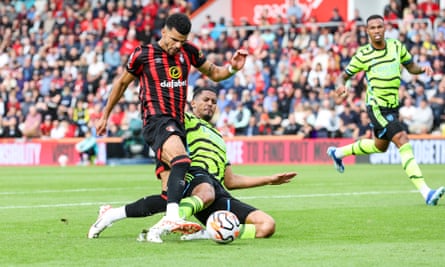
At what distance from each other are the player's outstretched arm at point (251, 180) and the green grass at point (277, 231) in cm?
50

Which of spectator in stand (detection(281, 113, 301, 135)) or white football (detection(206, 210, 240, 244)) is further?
spectator in stand (detection(281, 113, 301, 135))

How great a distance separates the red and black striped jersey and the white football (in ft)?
3.91

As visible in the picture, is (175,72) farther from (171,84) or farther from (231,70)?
(231,70)

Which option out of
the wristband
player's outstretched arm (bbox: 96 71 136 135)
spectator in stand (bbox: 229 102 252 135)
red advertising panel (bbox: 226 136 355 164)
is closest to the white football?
player's outstretched arm (bbox: 96 71 136 135)

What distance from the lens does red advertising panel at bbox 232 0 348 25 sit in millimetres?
33219

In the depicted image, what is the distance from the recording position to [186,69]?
9828 millimetres

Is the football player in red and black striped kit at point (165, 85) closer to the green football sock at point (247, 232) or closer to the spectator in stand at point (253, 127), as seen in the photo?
the green football sock at point (247, 232)

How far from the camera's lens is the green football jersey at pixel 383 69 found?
14.1m

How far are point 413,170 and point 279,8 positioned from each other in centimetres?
2101

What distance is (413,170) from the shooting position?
1366 cm

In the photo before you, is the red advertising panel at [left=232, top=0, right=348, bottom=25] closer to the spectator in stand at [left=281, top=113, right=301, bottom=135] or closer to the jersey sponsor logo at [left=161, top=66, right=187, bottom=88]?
the spectator in stand at [left=281, top=113, right=301, bottom=135]

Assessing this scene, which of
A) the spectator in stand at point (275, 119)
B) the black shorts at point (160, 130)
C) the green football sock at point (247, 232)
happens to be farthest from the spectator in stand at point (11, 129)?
the green football sock at point (247, 232)

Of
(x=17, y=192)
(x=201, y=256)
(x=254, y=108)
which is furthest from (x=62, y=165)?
(x=201, y=256)

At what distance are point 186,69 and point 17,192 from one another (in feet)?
26.5
